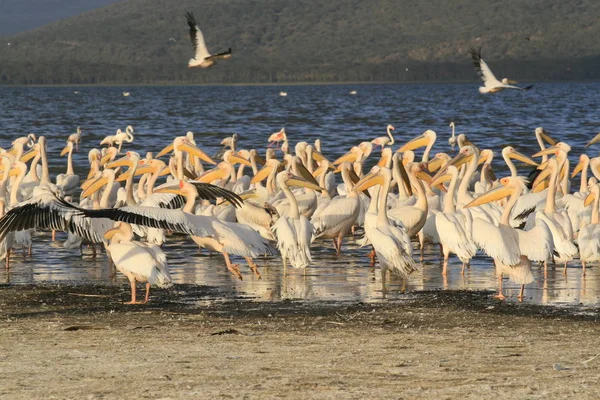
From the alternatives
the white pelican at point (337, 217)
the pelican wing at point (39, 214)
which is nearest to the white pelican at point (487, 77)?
the white pelican at point (337, 217)

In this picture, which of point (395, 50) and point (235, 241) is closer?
point (235, 241)

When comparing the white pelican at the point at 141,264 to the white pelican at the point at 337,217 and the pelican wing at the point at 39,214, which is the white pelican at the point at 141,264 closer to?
the pelican wing at the point at 39,214

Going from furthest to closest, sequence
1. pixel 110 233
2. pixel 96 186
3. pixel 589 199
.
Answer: pixel 96 186 < pixel 589 199 < pixel 110 233

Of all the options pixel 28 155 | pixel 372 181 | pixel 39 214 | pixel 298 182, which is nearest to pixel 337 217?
pixel 298 182

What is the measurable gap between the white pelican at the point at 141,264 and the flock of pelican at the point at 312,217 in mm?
10

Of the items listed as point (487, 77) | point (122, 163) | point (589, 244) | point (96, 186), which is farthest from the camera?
point (487, 77)

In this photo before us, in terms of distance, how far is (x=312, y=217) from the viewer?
11.9 m

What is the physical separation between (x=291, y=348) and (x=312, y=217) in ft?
17.8

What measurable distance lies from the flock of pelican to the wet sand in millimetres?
476

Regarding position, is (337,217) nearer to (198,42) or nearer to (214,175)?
(214,175)

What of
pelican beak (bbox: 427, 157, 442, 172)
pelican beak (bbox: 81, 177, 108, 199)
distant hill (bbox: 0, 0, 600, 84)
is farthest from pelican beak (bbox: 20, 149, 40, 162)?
distant hill (bbox: 0, 0, 600, 84)

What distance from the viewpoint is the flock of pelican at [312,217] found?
850 centimetres

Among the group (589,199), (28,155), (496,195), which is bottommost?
(589,199)

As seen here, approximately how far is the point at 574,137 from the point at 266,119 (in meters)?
18.4
